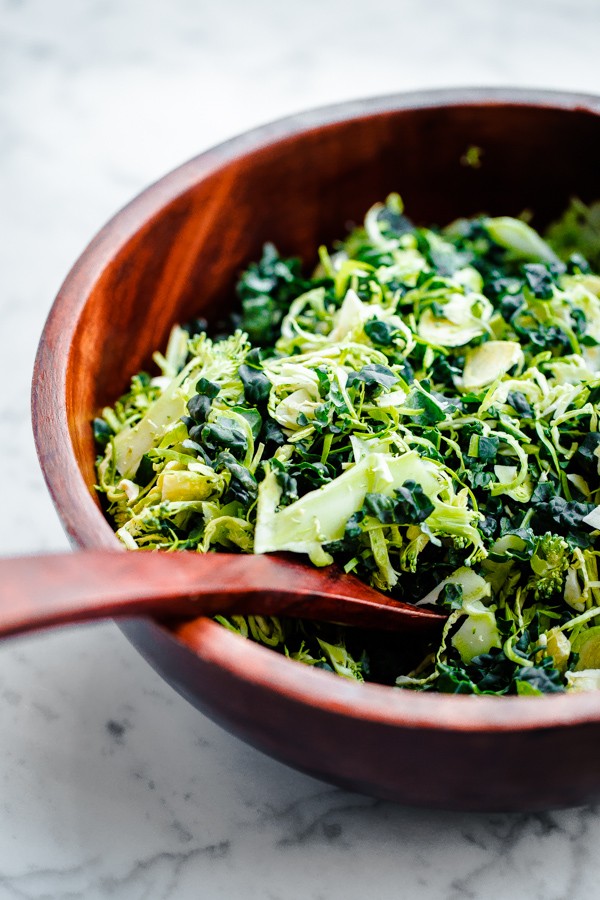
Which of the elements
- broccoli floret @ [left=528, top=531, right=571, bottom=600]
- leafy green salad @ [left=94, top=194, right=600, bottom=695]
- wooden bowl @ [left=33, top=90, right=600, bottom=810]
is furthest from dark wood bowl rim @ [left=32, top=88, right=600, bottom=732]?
broccoli floret @ [left=528, top=531, right=571, bottom=600]

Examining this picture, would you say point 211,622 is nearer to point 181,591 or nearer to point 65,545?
point 181,591

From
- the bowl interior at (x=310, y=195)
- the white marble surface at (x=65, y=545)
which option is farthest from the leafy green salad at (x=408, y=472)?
the white marble surface at (x=65, y=545)

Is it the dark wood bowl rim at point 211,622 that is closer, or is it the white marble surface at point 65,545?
the dark wood bowl rim at point 211,622

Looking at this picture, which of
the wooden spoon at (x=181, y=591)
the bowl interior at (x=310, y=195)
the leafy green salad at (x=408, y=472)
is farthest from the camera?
the bowl interior at (x=310, y=195)

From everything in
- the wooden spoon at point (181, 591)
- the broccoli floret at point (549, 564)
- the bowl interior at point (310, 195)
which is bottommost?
the broccoli floret at point (549, 564)

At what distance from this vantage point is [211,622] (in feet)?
4.31

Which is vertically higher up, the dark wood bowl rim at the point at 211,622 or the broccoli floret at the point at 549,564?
the dark wood bowl rim at the point at 211,622

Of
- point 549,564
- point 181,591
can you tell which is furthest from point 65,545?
point 549,564

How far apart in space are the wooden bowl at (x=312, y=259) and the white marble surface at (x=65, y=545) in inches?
10.3

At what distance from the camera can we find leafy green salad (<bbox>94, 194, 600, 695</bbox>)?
153 cm

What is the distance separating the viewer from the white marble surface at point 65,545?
61.9 inches

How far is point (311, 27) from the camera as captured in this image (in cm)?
332

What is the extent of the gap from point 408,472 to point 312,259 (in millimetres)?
950

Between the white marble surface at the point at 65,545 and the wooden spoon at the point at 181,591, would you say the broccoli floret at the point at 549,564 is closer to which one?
the wooden spoon at the point at 181,591
